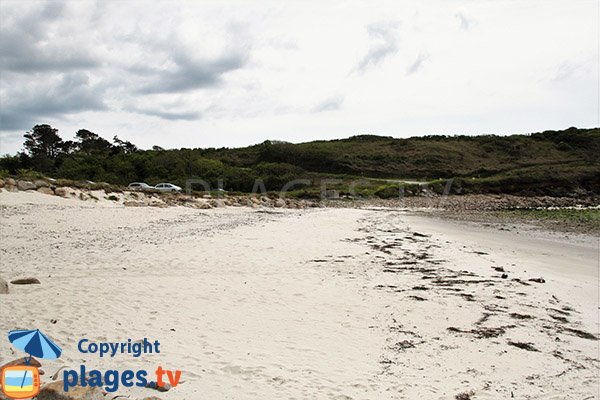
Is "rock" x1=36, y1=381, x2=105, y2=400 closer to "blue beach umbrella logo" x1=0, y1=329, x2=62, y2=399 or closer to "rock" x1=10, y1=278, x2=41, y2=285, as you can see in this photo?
"blue beach umbrella logo" x1=0, y1=329, x2=62, y2=399

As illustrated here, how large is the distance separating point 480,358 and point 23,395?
374 centimetres

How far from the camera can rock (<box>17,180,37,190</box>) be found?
50.2 feet

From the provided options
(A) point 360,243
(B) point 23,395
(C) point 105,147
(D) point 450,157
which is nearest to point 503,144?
(D) point 450,157

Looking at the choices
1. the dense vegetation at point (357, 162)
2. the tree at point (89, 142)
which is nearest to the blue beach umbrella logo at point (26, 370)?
the dense vegetation at point (357, 162)

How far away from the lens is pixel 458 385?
3.67 m

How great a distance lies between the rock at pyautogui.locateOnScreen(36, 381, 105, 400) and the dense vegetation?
1229 inches

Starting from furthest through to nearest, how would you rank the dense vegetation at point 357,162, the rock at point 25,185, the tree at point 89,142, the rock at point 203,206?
the tree at point 89,142 < the dense vegetation at point 357,162 < the rock at point 203,206 < the rock at point 25,185

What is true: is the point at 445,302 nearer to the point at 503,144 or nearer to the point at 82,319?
the point at 82,319

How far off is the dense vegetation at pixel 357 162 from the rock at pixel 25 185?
67.8ft

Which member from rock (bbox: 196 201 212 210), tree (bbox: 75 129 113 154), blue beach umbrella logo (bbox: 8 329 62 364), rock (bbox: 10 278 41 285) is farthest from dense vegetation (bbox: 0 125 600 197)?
blue beach umbrella logo (bbox: 8 329 62 364)

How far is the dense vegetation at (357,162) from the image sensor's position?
37969mm

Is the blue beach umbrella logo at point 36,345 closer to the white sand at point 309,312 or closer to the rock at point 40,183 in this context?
the white sand at point 309,312

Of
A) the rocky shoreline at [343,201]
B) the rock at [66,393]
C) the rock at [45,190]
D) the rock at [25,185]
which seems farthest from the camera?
the rocky shoreline at [343,201]

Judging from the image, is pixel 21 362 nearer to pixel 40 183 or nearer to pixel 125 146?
pixel 40 183
